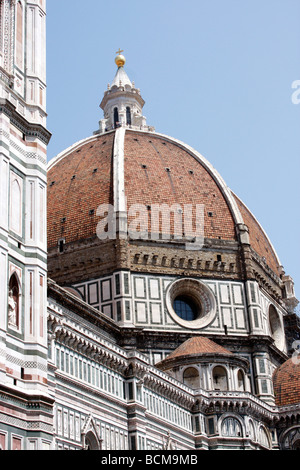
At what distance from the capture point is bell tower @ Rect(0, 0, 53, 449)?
630 inches

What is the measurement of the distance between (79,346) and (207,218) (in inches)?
916

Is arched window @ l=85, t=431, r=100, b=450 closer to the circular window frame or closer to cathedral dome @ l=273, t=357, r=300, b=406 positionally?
the circular window frame

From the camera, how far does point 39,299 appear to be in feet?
56.6

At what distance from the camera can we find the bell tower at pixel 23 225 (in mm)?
16000

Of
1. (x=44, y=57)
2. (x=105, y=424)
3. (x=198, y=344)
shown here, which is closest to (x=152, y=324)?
(x=198, y=344)

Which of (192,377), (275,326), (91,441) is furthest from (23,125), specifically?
(275,326)

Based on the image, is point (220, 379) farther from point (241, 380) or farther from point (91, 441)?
point (91, 441)

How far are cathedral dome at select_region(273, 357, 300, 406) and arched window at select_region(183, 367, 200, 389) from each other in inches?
282

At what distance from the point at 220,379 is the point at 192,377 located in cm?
172

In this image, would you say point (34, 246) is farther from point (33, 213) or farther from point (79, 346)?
point (79, 346)

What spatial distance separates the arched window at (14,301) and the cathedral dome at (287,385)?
34607 mm

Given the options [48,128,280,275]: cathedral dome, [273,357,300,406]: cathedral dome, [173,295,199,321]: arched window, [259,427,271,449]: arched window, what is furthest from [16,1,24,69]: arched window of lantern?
[273,357,300,406]: cathedral dome

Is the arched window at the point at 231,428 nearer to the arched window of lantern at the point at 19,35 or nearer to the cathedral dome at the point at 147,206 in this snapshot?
the cathedral dome at the point at 147,206

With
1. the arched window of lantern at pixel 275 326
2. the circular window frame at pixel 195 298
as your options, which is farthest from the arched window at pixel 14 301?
the arched window of lantern at pixel 275 326
